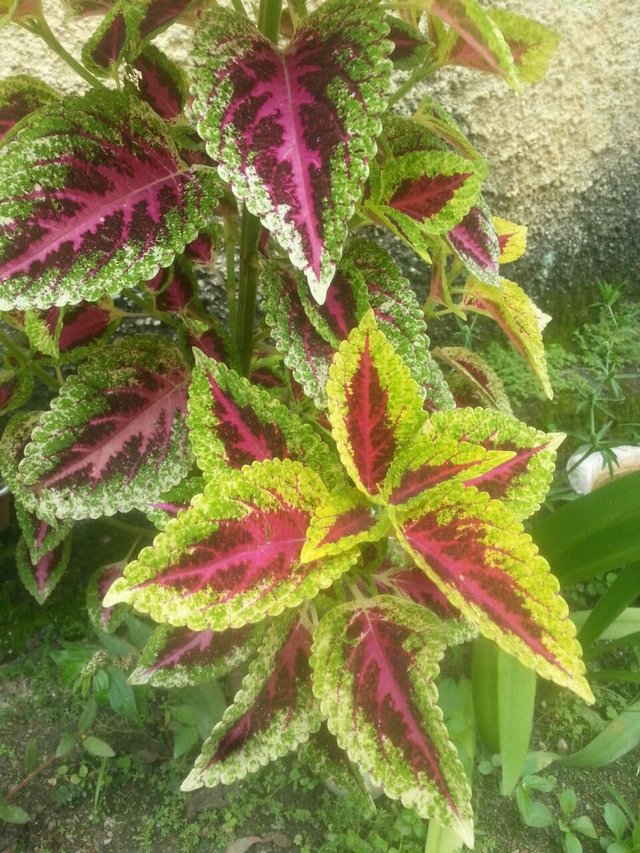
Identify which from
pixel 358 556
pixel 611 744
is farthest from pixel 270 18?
pixel 611 744

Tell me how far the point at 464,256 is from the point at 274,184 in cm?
21

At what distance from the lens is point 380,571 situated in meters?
0.70

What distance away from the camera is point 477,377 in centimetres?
88

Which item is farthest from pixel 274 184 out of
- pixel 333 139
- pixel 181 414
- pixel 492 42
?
pixel 181 414

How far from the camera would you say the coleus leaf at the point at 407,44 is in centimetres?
62

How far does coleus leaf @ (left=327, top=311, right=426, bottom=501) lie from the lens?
514mm

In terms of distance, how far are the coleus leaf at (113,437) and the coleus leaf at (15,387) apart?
0.70 ft

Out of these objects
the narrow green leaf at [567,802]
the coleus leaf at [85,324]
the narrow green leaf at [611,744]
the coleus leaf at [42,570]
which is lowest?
the narrow green leaf at [567,802]

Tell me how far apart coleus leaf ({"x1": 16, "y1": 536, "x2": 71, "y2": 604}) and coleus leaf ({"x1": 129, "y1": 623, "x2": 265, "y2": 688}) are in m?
0.30

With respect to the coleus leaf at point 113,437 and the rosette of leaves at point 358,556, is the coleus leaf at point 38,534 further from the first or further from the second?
the rosette of leaves at point 358,556

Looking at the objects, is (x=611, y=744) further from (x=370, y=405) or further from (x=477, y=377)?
(x=370, y=405)

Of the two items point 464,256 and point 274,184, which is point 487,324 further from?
point 274,184

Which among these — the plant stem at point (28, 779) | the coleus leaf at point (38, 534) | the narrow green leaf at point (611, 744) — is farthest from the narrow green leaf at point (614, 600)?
the plant stem at point (28, 779)

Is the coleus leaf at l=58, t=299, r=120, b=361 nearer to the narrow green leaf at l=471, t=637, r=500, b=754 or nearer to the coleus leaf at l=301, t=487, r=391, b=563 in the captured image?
the coleus leaf at l=301, t=487, r=391, b=563
